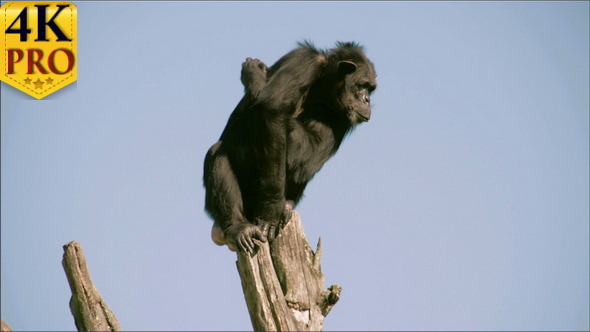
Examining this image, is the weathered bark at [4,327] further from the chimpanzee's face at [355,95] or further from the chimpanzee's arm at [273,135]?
the chimpanzee's face at [355,95]

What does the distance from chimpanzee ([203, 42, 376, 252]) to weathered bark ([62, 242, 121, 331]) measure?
6.39ft

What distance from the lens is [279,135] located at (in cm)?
860

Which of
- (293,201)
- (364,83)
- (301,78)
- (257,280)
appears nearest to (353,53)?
(364,83)

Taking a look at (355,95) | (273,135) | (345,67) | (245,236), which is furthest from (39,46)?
(245,236)

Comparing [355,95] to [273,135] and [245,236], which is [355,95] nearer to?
[273,135]

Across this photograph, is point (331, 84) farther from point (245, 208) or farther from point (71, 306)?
point (71, 306)

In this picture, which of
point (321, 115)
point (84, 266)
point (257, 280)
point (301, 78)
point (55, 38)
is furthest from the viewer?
point (55, 38)

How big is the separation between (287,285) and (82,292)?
230 cm

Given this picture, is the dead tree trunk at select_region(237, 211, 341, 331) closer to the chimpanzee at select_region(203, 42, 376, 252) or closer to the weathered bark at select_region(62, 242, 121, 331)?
the chimpanzee at select_region(203, 42, 376, 252)

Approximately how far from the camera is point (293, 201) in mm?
9336

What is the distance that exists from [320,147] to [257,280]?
2.24m

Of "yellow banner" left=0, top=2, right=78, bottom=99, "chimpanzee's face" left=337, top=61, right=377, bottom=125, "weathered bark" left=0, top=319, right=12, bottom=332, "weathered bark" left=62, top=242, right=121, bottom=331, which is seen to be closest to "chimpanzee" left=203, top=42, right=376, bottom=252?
"chimpanzee's face" left=337, top=61, right=377, bottom=125

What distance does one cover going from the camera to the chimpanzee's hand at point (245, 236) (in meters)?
7.98

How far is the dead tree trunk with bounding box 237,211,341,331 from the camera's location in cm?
745
